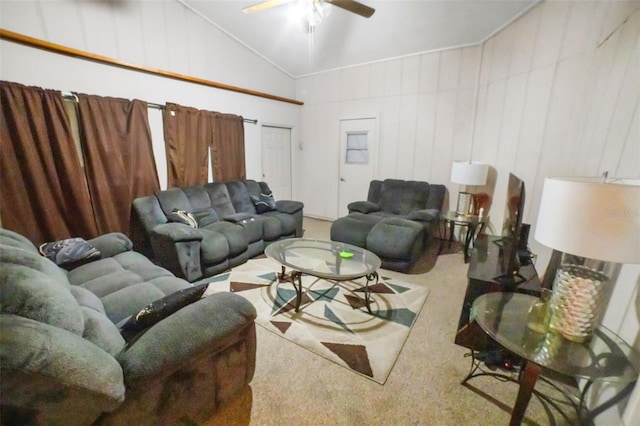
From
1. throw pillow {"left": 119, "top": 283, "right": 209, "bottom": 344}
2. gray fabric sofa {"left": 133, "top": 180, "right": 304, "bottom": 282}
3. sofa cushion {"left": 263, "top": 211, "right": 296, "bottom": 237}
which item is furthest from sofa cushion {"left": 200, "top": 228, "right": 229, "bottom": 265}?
throw pillow {"left": 119, "top": 283, "right": 209, "bottom": 344}

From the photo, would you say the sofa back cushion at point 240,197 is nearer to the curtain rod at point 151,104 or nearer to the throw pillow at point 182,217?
the throw pillow at point 182,217

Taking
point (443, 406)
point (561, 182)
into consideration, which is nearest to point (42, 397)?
point (443, 406)

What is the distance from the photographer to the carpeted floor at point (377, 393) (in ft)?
4.50

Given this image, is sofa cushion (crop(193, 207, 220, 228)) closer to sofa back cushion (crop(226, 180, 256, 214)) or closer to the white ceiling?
sofa back cushion (crop(226, 180, 256, 214))

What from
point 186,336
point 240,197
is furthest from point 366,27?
point 186,336

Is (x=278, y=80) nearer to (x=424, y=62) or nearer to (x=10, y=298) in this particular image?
(x=424, y=62)

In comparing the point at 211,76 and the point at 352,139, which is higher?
the point at 211,76

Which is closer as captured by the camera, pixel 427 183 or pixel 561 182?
pixel 561 182

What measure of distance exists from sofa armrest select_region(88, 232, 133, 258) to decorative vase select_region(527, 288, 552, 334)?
9.70ft

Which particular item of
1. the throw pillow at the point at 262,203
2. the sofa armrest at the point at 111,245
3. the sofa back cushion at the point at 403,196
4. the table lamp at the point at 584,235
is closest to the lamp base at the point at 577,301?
the table lamp at the point at 584,235

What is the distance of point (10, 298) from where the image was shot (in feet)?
2.78

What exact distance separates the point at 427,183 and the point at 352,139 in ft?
5.20

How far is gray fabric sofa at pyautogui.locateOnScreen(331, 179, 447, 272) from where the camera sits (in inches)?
114

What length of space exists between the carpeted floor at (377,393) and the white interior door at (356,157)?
3.18 metres
